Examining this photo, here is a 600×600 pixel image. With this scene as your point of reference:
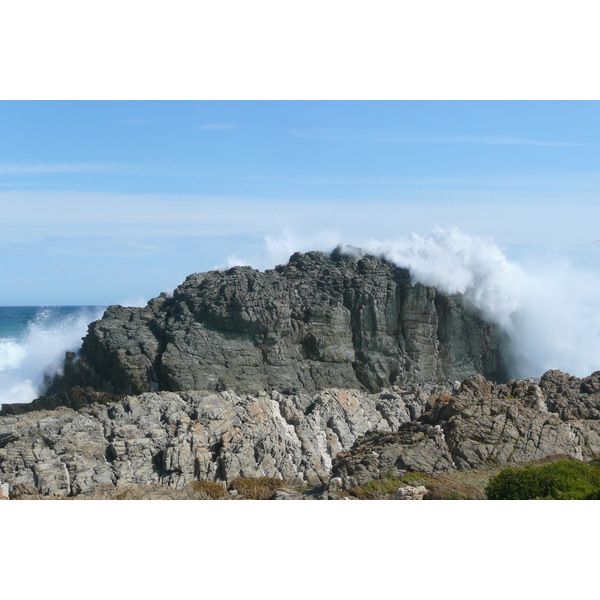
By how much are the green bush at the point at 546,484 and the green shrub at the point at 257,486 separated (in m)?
6.14

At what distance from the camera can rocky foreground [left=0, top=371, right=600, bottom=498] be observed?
21625mm

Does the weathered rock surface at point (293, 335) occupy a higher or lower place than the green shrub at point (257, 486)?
higher

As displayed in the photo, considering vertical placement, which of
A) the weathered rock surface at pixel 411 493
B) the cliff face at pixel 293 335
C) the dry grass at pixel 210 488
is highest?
the cliff face at pixel 293 335

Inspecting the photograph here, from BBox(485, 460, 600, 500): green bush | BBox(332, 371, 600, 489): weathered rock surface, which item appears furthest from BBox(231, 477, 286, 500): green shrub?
BBox(485, 460, 600, 500): green bush

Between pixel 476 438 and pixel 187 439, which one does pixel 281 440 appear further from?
pixel 476 438

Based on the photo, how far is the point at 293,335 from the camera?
3841 centimetres

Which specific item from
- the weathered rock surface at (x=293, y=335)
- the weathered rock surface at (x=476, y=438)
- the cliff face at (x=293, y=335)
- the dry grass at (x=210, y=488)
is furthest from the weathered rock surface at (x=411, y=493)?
the cliff face at (x=293, y=335)

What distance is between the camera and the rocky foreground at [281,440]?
21.6m

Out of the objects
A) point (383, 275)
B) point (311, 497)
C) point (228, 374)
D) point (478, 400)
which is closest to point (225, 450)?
point (311, 497)

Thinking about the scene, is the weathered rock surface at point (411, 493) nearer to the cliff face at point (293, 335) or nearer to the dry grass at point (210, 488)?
the dry grass at point (210, 488)

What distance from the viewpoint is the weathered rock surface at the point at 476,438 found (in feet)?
69.6

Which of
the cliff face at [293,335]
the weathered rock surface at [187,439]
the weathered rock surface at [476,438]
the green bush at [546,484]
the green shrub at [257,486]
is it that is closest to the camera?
the green bush at [546,484]

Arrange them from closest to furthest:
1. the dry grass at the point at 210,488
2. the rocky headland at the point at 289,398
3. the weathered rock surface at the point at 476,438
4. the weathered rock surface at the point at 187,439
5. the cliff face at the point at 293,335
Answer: the weathered rock surface at the point at 476,438 < the dry grass at the point at 210,488 < the rocky headland at the point at 289,398 < the weathered rock surface at the point at 187,439 < the cliff face at the point at 293,335

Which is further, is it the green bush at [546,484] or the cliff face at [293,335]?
the cliff face at [293,335]
